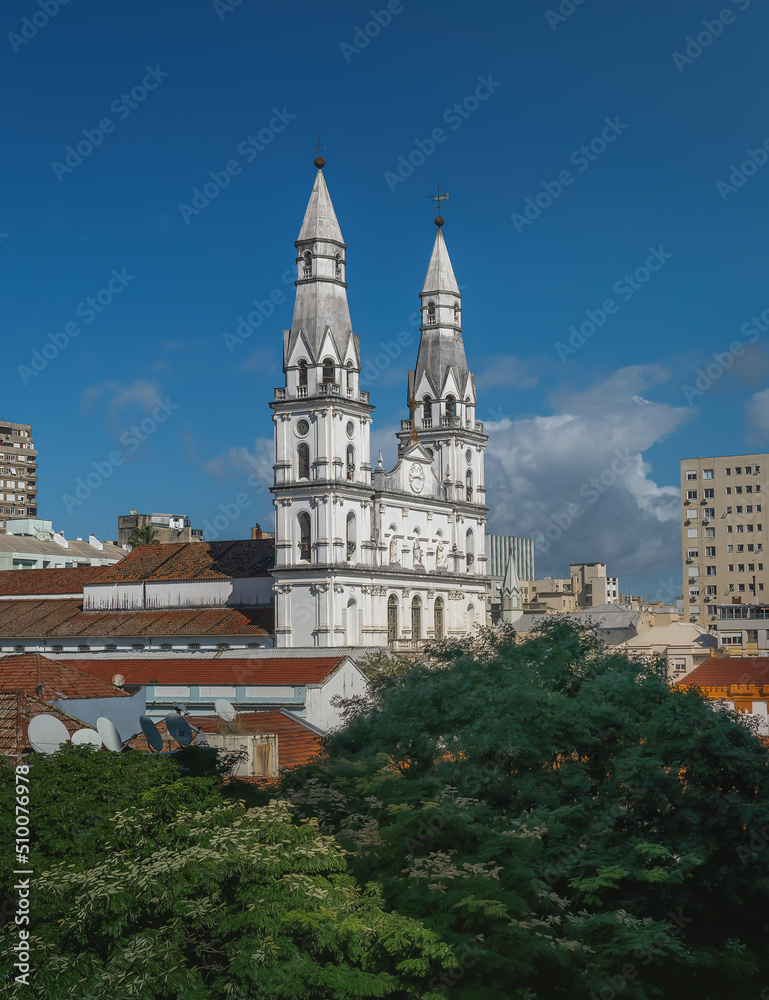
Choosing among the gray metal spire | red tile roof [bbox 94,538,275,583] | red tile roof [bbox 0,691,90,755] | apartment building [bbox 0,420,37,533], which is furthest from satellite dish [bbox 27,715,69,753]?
apartment building [bbox 0,420,37,533]

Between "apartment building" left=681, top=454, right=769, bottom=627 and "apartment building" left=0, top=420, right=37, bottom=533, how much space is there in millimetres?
85094

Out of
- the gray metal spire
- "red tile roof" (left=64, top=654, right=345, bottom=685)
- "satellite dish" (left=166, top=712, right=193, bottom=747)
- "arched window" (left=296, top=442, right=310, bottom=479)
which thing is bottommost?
"satellite dish" (left=166, top=712, right=193, bottom=747)

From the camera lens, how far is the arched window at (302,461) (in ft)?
245

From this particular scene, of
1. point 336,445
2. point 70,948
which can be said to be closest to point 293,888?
point 70,948

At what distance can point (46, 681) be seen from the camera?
30.8 meters

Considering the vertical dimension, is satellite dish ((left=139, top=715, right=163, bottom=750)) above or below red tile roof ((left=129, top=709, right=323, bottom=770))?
above

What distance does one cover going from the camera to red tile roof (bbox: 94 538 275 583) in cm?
8306

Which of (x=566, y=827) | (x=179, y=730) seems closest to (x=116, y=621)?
(x=179, y=730)

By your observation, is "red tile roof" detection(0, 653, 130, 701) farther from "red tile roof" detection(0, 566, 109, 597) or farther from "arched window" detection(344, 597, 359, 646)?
"red tile roof" detection(0, 566, 109, 597)

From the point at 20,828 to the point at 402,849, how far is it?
17.7ft

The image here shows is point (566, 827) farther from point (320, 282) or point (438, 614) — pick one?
point (438, 614)

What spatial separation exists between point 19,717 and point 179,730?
3210mm

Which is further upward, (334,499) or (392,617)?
(334,499)

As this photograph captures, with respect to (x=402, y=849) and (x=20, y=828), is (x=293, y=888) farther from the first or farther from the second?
(x=20, y=828)
